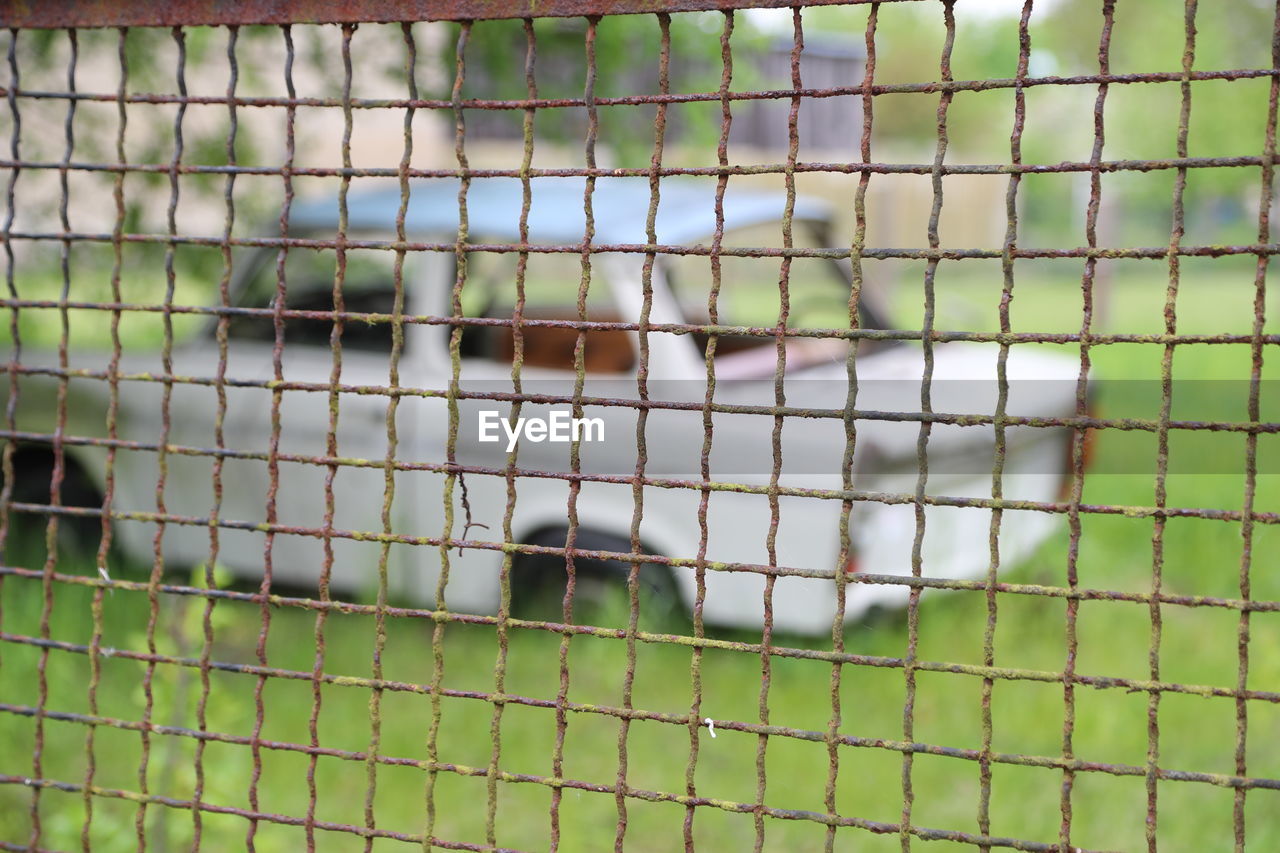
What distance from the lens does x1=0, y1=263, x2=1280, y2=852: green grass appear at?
309 cm

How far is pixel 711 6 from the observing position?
158 centimetres

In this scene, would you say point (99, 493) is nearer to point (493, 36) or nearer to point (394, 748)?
point (394, 748)

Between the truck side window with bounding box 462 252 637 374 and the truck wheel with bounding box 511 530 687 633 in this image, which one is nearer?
the truck wheel with bounding box 511 530 687 633

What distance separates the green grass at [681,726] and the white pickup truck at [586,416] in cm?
25

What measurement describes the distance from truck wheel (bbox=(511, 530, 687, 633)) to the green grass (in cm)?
16

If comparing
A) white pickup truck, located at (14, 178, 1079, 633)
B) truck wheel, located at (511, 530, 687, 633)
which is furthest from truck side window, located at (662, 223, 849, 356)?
truck wheel, located at (511, 530, 687, 633)

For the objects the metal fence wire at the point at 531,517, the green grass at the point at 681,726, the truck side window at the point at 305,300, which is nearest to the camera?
the metal fence wire at the point at 531,517

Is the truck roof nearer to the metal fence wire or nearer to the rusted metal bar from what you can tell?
the metal fence wire

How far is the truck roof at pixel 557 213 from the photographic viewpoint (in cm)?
405

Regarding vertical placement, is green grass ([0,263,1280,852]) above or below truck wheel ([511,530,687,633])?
below

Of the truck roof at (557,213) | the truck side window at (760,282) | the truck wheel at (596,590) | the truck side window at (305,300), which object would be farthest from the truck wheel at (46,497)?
the truck side window at (760,282)

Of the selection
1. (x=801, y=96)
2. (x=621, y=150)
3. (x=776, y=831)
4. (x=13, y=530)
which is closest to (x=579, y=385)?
(x=801, y=96)

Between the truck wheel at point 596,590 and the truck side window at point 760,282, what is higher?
the truck side window at point 760,282

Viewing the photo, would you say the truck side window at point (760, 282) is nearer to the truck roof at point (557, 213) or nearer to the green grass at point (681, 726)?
the truck roof at point (557, 213)
